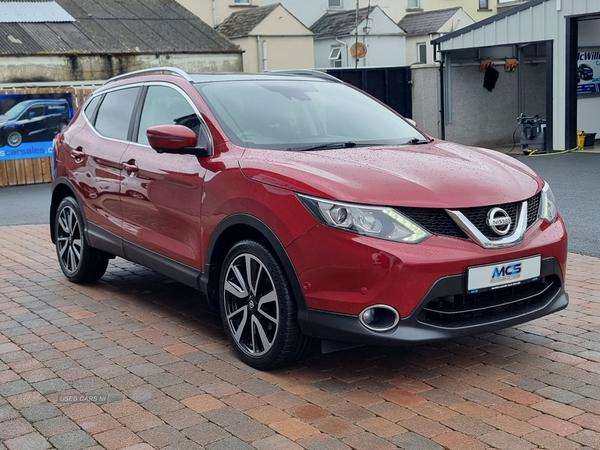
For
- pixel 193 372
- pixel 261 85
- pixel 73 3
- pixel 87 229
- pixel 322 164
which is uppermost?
pixel 73 3

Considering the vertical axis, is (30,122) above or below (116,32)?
below

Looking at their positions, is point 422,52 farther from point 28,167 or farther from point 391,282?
point 391,282

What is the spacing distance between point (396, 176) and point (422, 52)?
35938 mm

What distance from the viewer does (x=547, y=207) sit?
184 inches

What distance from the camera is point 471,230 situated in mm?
4102

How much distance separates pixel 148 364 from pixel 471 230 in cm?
206

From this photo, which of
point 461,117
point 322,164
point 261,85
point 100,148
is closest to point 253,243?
point 322,164

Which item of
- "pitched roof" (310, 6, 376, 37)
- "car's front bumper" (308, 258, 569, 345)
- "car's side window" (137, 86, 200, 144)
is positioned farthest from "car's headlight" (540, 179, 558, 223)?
"pitched roof" (310, 6, 376, 37)

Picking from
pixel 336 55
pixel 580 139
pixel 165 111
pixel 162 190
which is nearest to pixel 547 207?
pixel 162 190

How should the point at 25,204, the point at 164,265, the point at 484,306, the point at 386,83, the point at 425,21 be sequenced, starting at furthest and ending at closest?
the point at 425,21
the point at 386,83
the point at 25,204
the point at 164,265
the point at 484,306

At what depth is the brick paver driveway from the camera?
3715 mm

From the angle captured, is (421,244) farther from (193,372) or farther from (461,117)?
(461,117)

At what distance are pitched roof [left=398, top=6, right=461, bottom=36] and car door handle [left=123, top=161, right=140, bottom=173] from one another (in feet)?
109

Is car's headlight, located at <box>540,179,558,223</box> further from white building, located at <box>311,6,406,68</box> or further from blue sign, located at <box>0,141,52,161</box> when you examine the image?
white building, located at <box>311,6,406,68</box>
